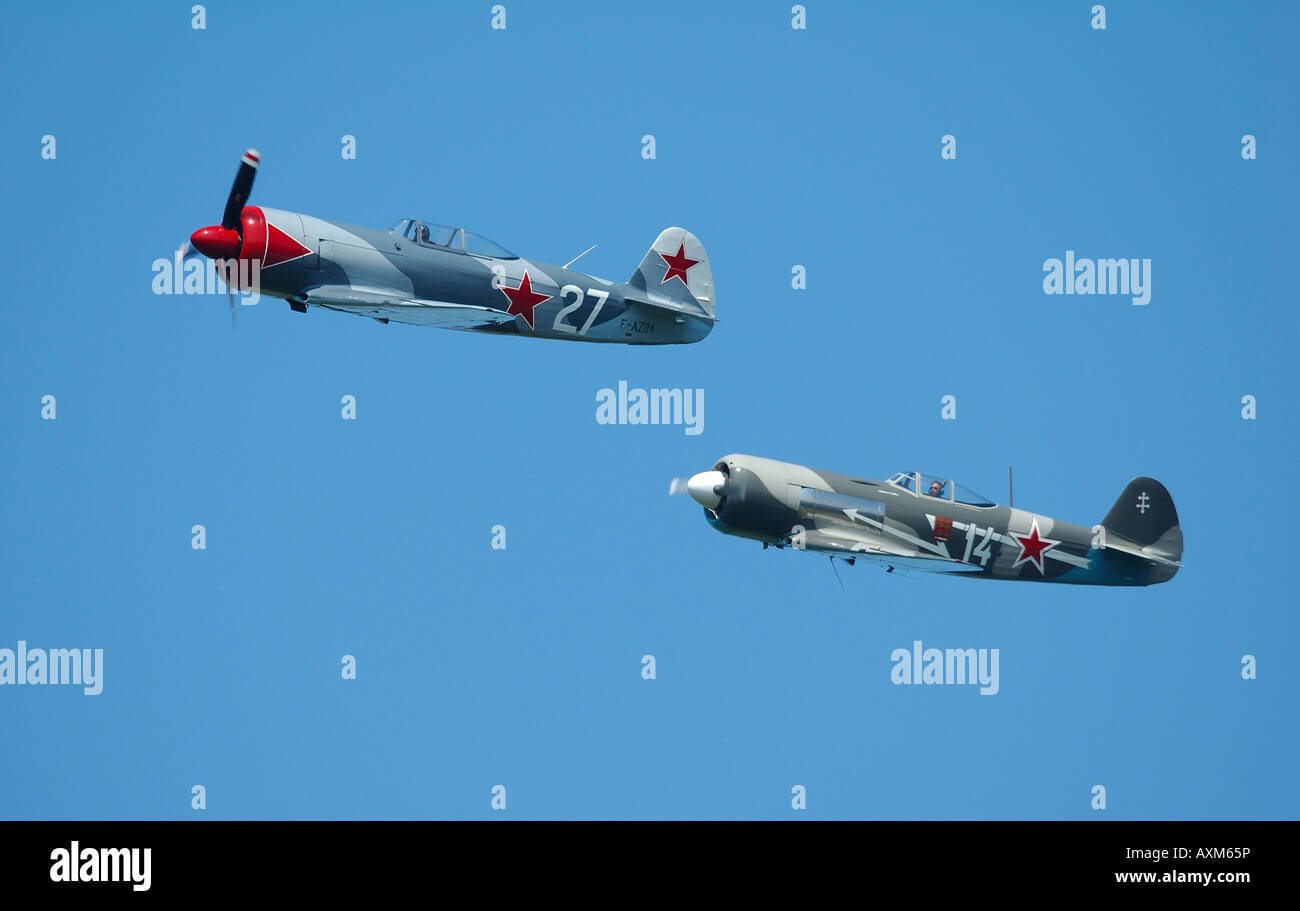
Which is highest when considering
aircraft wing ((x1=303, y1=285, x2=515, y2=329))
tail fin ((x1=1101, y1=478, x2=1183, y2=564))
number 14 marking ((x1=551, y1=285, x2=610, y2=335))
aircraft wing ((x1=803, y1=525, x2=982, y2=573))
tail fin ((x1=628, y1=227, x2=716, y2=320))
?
tail fin ((x1=628, y1=227, x2=716, y2=320))

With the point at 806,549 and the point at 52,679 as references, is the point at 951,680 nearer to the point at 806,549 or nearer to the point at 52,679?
the point at 806,549

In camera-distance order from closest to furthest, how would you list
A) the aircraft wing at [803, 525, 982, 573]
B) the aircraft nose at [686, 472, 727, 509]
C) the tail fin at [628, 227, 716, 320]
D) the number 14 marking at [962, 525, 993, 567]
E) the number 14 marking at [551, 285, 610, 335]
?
the aircraft nose at [686, 472, 727, 509], the aircraft wing at [803, 525, 982, 573], the number 14 marking at [962, 525, 993, 567], the number 14 marking at [551, 285, 610, 335], the tail fin at [628, 227, 716, 320]

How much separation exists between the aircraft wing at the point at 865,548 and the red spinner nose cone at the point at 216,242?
8515 mm

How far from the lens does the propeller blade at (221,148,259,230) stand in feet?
91.5

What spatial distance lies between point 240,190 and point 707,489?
731 cm

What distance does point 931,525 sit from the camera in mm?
29500

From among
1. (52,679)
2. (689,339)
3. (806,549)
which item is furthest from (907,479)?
(52,679)

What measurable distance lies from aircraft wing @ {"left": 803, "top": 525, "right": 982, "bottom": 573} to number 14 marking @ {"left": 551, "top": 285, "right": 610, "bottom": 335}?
4772 mm

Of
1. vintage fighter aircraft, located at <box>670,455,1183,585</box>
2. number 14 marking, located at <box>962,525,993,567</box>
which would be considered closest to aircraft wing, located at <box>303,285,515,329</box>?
vintage fighter aircraft, located at <box>670,455,1183,585</box>

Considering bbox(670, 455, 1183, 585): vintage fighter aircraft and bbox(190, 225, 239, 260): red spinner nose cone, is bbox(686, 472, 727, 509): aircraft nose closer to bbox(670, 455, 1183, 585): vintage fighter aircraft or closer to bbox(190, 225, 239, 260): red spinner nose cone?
bbox(670, 455, 1183, 585): vintage fighter aircraft

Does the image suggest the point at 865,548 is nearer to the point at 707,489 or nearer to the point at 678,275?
the point at 707,489

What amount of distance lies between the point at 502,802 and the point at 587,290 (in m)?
7.75

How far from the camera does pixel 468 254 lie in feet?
97.6

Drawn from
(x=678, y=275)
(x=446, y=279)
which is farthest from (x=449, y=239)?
(x=678, y=275)
